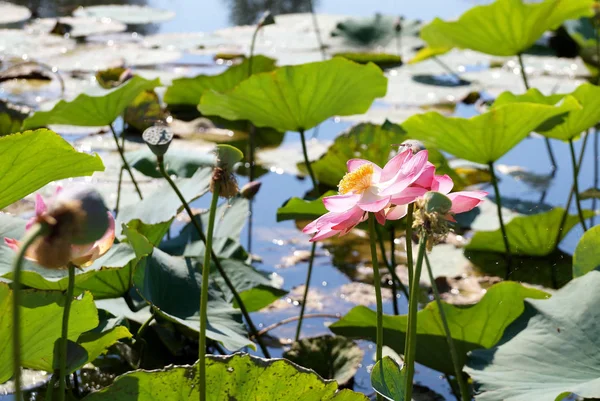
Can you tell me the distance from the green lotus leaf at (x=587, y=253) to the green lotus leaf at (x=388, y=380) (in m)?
0.46

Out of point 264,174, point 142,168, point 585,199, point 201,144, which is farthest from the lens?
point 201,144

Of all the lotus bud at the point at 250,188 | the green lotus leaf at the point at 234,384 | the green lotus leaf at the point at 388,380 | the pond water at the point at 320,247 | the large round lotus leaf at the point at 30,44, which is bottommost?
the large round lotus leaf at the point at 30,44

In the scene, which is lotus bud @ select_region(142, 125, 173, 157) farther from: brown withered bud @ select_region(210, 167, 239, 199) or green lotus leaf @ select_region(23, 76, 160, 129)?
green lotus leaf @ select_region(23, 76, 160, 129)

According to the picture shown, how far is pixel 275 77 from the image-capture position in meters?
1.42

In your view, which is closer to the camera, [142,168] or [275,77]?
[275,77]

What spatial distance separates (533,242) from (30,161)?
1.07 meters

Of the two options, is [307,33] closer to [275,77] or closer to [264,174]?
[264,174]

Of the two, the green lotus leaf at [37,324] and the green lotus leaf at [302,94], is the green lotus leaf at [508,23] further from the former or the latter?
the green lotus leaf at [37,324]

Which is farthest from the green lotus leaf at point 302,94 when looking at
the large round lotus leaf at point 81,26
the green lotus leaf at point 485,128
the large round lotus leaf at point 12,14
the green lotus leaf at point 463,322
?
the large round lotus leaf at point 12,14

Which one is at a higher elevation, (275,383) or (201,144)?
(275,383)

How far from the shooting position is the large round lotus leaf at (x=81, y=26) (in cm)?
397

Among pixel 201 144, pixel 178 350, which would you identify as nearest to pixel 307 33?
pixel 201 144

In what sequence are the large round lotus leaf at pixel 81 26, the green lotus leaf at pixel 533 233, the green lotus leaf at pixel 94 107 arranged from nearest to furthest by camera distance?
the green lotus leaf at pixel 94 107
the green lotus leaf at pixel 533 233
the large round lotus leaf at pixel 81 26

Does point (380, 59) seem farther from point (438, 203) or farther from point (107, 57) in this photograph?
point (438, 203)
